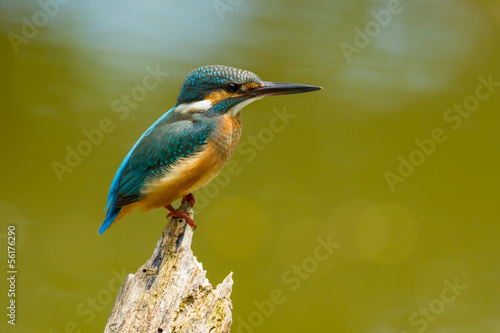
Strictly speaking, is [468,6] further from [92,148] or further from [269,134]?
[92,148]

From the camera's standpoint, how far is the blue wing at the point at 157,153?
10.4ft

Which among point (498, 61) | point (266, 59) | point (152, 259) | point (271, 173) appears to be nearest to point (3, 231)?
point (271, 173)

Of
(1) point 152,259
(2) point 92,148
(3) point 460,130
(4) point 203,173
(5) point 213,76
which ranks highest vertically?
(2) point 92,148

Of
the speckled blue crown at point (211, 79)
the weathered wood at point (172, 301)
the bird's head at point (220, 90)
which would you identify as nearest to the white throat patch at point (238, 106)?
the bird's head at point (220, 90)

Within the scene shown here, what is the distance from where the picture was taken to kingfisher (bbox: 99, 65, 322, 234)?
125 inches

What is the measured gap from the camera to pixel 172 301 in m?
2.74

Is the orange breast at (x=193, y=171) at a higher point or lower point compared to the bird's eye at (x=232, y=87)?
lower

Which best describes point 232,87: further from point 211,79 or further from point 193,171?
point 193,171

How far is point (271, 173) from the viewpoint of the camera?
272 inches

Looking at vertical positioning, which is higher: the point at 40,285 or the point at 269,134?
the point at 269,134

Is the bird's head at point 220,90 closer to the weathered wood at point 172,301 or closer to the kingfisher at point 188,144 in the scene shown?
the kingfisher at point 188,144

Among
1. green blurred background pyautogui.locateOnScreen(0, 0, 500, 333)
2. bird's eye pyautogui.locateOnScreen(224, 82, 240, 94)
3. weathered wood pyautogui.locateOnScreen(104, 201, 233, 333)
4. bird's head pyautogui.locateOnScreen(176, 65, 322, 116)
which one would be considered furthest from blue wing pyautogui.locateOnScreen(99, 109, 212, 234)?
green blurred background pyautogui.locateOnScreen(0, 0, 500, 333)

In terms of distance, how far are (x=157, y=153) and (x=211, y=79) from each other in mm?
477

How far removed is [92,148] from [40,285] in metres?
1.53
